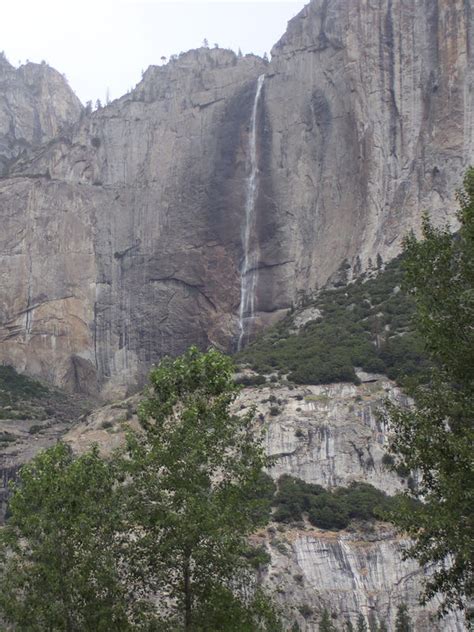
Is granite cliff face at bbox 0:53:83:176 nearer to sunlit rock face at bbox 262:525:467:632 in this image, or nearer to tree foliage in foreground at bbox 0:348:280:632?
sunlit rock face at bbox 262:525:467:632

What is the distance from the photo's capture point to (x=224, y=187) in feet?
266

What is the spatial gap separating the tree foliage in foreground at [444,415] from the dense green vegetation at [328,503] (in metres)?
22.3

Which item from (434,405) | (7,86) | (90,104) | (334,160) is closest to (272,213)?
(334,160)

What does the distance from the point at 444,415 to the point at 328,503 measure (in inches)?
945

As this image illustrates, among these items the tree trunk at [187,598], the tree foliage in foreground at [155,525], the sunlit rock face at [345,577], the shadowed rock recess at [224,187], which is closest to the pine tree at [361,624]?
the sunlit rock face at [345,577]

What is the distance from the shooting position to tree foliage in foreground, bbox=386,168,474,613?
16422 millimetres

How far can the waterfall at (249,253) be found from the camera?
76250 mm

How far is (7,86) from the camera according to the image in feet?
419

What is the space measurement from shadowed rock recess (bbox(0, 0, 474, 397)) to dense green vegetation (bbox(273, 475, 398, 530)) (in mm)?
29553

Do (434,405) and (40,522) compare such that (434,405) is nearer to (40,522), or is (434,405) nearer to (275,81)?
(40,522)

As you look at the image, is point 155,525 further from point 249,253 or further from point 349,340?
point 249,253

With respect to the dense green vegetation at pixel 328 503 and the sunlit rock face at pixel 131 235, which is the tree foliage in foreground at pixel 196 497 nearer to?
the dense green vegetation at pixel 328 503

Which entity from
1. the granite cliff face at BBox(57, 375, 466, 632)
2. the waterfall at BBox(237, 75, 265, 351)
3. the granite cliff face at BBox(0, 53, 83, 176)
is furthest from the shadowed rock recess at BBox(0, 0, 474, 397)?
the granite cliff face at BBox(0, 53, 83, 176)

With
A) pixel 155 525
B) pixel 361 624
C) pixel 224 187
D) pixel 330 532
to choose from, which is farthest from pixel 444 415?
pixel 224 187
